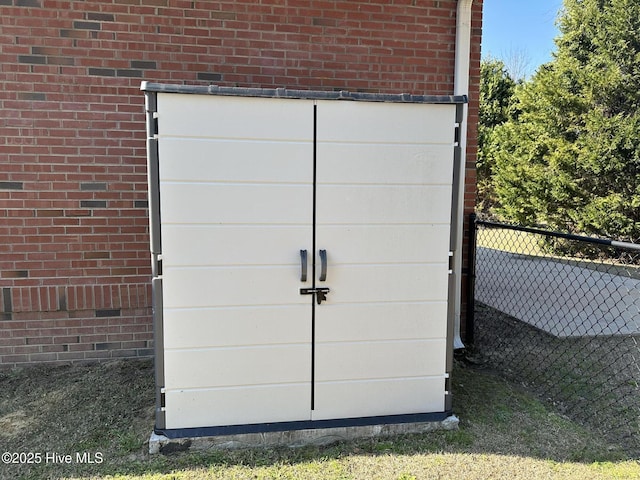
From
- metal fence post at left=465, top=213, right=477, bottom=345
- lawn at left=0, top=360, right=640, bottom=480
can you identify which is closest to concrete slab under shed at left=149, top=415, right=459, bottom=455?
lawn at left=0, top=360, right=640, bottom=480

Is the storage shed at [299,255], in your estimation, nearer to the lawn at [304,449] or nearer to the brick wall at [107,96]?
the lawn at [304,449]

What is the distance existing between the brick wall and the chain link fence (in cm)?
202

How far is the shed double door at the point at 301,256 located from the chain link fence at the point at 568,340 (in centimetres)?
126

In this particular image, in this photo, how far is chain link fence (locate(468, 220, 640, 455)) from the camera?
351cm

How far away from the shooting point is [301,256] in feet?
9.20

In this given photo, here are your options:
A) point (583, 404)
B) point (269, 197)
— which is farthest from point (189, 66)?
point (583, 404)

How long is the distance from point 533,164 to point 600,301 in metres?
5.33

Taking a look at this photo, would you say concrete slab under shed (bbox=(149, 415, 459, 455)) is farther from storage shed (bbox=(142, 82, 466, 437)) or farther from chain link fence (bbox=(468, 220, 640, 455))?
chain link fence (bbox=(468, 220, 640, 455))

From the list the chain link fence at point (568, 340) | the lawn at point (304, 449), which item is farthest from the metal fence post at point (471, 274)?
the lawn at point (304, 449)

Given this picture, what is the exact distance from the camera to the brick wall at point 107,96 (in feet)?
12.3

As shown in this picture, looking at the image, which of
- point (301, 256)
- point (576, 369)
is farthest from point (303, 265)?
point (576, 369)

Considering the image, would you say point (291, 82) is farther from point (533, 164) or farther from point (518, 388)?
point (533, 164)

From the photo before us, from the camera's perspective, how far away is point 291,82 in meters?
4.04

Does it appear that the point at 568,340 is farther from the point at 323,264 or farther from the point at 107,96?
the point at 107,96
